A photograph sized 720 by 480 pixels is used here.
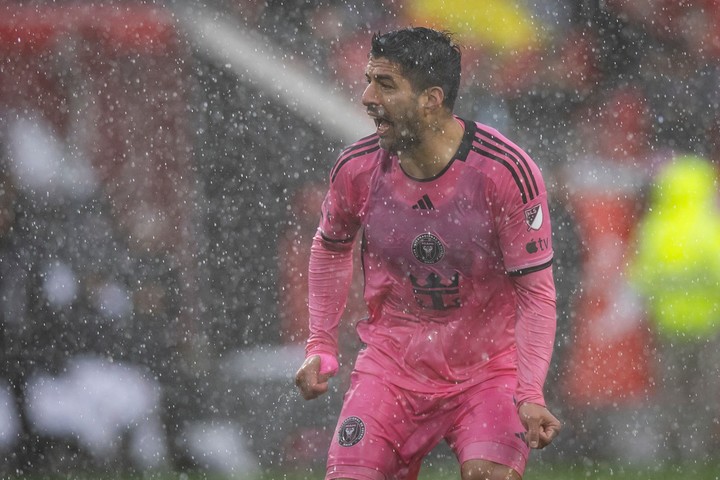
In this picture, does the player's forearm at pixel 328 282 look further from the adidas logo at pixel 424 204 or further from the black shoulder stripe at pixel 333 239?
the adidas logo at pixel 424 204

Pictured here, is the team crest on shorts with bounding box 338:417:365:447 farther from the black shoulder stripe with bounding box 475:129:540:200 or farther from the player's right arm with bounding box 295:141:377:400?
the black shoulder stripe with bounding box 475:129:540:200

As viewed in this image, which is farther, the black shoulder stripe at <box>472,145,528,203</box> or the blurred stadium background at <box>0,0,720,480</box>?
the blurred stadium background at <box>0,0,720,480</box>

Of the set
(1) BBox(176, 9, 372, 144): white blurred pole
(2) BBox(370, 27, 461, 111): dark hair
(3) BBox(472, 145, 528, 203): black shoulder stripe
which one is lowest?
(3) BBox(472, 145, 528, 203): black shoulder stripe

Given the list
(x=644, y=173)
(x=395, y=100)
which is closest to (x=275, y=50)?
(x=644, y=173)

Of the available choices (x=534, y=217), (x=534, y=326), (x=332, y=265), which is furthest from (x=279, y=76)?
(x=534, y=326)

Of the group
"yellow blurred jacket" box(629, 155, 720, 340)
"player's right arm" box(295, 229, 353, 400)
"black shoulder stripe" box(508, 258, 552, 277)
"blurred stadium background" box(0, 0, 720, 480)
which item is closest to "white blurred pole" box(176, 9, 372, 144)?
"blurred stadium background" box(0, 0, 720, 480)

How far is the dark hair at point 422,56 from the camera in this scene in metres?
3.98

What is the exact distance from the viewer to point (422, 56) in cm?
401

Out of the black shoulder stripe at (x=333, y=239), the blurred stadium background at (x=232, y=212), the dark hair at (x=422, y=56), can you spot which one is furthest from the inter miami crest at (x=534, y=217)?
the blurred stadium background at (x=232, y=212)

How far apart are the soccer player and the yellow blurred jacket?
3.19 meters

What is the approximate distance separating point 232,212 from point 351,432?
3497mm

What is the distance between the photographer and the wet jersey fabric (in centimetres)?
395

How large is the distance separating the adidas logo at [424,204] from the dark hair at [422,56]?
31 centimetres

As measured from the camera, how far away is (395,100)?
13.0 ft
